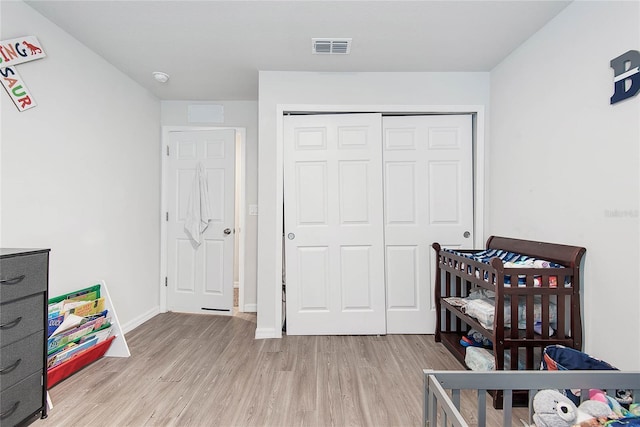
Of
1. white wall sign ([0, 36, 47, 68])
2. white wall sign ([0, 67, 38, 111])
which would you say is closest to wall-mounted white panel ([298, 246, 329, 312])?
white wall sign ([0, 67, 38, 111])

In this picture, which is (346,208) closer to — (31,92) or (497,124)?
(497,124)

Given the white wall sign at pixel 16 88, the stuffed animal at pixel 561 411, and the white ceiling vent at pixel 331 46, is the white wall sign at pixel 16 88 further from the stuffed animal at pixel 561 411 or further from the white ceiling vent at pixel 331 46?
the stuffed animal at pixel 561 411

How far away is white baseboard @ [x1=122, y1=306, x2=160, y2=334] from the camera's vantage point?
3.01 meters

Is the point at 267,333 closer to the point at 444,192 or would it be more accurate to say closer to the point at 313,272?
the point at 313,272

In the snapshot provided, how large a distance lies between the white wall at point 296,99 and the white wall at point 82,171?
1.28m

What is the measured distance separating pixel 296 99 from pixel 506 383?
100 inches

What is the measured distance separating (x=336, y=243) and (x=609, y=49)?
2.18 meters

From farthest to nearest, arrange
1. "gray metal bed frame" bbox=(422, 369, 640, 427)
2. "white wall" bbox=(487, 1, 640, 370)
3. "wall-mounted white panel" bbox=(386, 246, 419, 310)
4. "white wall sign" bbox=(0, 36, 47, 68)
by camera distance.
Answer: "wall-mounted white panel" bbox=(386, 246, 419, 310)
"white wall sign" bbox=(0, 36, 47, 68)
"white wall" bbox=(487, 1, 640, 370)
"gray metal bed frame" bbox=(422, 369, 640, 427)

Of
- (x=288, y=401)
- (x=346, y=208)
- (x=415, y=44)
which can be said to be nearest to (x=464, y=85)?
(x=415, y=44)

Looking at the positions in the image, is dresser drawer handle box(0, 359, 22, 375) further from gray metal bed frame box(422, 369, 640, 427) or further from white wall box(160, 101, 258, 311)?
white wall box(160, 101, 258, 311)

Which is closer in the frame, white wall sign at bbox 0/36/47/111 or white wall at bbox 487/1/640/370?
white wall at bbox 487/1/640/370

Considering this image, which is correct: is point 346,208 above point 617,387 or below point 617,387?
above

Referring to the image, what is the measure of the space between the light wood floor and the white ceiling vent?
7.74 ft

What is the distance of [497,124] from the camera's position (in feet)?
9.09
